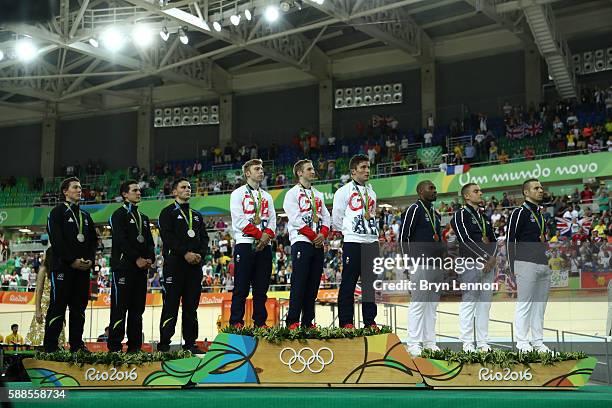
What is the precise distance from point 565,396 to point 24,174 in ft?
117

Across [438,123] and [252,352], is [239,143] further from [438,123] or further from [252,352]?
[252,352]

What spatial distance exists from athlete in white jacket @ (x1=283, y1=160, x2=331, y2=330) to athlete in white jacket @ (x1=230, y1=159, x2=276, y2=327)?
0.26 metres

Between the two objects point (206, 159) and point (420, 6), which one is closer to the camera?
point (420, 6)

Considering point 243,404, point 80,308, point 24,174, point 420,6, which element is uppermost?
point 420,6

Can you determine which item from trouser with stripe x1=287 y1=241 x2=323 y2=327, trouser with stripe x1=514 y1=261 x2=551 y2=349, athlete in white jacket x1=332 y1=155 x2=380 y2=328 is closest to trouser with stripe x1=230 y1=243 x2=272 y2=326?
trouser with stripe x1=287 y1=241 x2=323 y2=327

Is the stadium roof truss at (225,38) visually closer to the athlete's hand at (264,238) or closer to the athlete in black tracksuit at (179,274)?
the athlete in black tracksuit at (179,274)

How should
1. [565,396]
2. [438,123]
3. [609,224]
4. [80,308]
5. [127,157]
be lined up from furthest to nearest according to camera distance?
[127,157] < [438,123] < [609,224] < [80,308] < [565,396]

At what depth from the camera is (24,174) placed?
37.1m

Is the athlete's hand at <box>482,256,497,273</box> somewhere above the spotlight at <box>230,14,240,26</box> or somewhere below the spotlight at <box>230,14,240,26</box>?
below

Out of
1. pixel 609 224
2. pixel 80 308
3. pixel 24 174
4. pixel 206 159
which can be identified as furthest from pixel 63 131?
pixel 80 308

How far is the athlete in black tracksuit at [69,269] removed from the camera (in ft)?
23.1

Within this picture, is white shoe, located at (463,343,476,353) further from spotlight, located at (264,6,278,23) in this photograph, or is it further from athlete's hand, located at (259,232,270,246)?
spotlight, located at (264,6,278,23)

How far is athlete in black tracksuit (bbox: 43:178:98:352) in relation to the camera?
23.1 feet

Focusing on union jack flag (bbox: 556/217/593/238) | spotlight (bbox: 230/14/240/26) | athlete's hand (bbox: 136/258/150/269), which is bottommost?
athlete's hand (bbox: 136/258/150/269)
